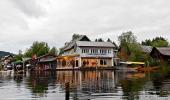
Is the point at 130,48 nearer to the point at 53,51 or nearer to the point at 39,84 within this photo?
the point at 53,51

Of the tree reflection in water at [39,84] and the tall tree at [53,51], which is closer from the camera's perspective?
the tree reflection in water at [39,84]

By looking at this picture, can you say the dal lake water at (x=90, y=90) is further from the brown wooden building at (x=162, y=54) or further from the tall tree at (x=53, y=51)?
the tall tree at (x=53, y=51)

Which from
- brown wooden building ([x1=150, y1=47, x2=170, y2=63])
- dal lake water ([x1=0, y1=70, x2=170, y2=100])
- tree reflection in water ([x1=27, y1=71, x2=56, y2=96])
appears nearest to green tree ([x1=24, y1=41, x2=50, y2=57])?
brown wooden building ([x1=150, y1=47, x2=170, y2=63])

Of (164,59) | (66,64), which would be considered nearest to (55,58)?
(66,64)

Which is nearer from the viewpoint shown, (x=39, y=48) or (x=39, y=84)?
(x=39, y=84)

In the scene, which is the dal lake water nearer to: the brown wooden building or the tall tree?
the brown wooden building

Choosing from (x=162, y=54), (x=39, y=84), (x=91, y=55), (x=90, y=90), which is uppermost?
(x=91, y=55)

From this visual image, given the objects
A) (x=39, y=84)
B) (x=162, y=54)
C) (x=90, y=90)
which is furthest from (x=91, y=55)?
(x=90, y=90)

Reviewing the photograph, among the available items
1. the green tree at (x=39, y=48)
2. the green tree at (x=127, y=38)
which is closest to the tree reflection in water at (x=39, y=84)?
the green tree at (x=127, y=38)

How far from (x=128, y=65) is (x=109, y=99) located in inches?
3054

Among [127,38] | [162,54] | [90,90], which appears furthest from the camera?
[127,38]

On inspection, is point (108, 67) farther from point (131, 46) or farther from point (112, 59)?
point (131, 46)

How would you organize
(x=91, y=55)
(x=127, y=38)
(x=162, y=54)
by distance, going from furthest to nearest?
(x=127, y=38)
(x=91, y=55)
(x=162, y=54)

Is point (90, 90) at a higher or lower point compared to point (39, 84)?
lower
